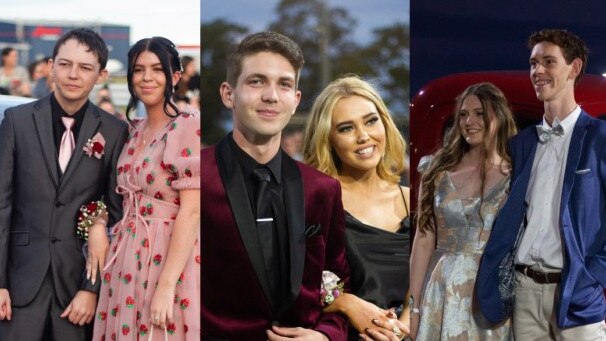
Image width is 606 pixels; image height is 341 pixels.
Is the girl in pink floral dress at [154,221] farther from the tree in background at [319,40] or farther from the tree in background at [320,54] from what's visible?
the tree in background at [319,40]

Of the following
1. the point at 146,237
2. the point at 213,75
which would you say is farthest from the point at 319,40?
the point at 146,237

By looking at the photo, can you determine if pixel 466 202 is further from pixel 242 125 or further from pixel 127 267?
pixel 127 267

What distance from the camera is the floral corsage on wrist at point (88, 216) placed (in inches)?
172

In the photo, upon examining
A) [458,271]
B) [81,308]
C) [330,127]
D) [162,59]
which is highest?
[162,59]

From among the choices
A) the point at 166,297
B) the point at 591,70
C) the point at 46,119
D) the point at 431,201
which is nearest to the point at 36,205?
the point at 46,119

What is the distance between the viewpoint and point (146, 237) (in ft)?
14.5

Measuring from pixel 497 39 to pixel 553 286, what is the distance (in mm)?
1131

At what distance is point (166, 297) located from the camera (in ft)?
14.4

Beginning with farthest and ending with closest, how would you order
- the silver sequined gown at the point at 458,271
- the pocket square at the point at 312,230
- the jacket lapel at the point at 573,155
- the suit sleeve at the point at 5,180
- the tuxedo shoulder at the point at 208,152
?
the silver sequined gown at the point at 458,271
the jacket lapel at the point at 573,155
the pocket square at the point at 312,230
the tuxedo shoulder at the point at 208,152
the suit sleeve at the point at 5,180

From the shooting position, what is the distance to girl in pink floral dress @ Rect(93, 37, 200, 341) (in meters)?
4.39

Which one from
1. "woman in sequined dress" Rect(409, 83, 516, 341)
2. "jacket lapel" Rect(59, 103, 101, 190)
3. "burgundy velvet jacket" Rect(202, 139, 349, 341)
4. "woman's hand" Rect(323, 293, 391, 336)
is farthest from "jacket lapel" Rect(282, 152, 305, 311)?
"jacket lapel" Rect(59, 103, 101, 190)

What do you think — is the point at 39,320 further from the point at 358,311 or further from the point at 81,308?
the point at 358,311

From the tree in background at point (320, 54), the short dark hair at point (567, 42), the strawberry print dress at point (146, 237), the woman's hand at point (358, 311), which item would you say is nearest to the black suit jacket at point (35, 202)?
the strawberry print dress at point (146, 237)

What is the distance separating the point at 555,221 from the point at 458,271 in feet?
1.53
